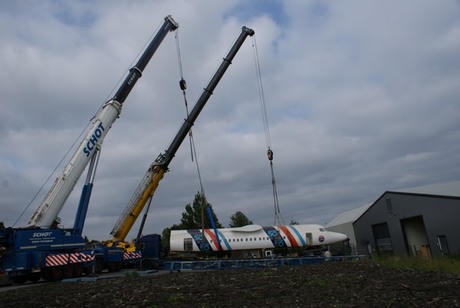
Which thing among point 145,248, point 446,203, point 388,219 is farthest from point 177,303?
point 388,219

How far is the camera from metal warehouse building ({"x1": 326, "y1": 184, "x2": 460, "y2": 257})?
30.2 meters

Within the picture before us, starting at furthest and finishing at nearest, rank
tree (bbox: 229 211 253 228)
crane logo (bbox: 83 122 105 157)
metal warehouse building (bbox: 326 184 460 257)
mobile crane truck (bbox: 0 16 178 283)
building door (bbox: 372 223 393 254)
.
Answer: tree (bbox: 229 211 253 228), building door (bbox: 372 223 393 254), metal warehouse building (bbox: 326 184 460 257), crane logo (bbox: 83 122 105 157), mobile crane truck (bbox: 0 16 178 283)

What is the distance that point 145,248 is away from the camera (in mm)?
28484

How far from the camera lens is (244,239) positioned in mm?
33875

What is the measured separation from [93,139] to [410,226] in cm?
3146

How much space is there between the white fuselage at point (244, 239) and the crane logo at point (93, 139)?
1499 cm

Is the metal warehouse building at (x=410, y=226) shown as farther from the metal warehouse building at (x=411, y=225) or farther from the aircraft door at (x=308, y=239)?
the aircraft door at (x=308, y=239)

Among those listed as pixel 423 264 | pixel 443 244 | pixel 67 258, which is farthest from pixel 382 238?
pixel 67 258

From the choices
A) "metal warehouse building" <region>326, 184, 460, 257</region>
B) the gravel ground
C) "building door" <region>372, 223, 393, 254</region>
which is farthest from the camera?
"building door" <region>372, 223, 393, 254</region>

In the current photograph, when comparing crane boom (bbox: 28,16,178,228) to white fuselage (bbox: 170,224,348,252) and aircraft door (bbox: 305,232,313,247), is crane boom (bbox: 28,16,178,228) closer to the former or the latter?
white fuselage (bbox: 170,224,348,252)

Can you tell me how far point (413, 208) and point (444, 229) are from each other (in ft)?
12.6

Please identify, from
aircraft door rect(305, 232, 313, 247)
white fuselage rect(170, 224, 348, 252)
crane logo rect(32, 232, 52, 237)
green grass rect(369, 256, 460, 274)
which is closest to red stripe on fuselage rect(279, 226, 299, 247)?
white fuselage rect(170, 224, 348, 252)

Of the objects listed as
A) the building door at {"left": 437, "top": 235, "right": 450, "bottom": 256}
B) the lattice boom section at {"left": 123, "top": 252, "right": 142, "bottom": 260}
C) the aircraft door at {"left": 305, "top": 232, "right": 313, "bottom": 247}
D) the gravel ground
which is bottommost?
the gravel ground

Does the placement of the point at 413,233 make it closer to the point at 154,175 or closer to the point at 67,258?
the point at 154,175
